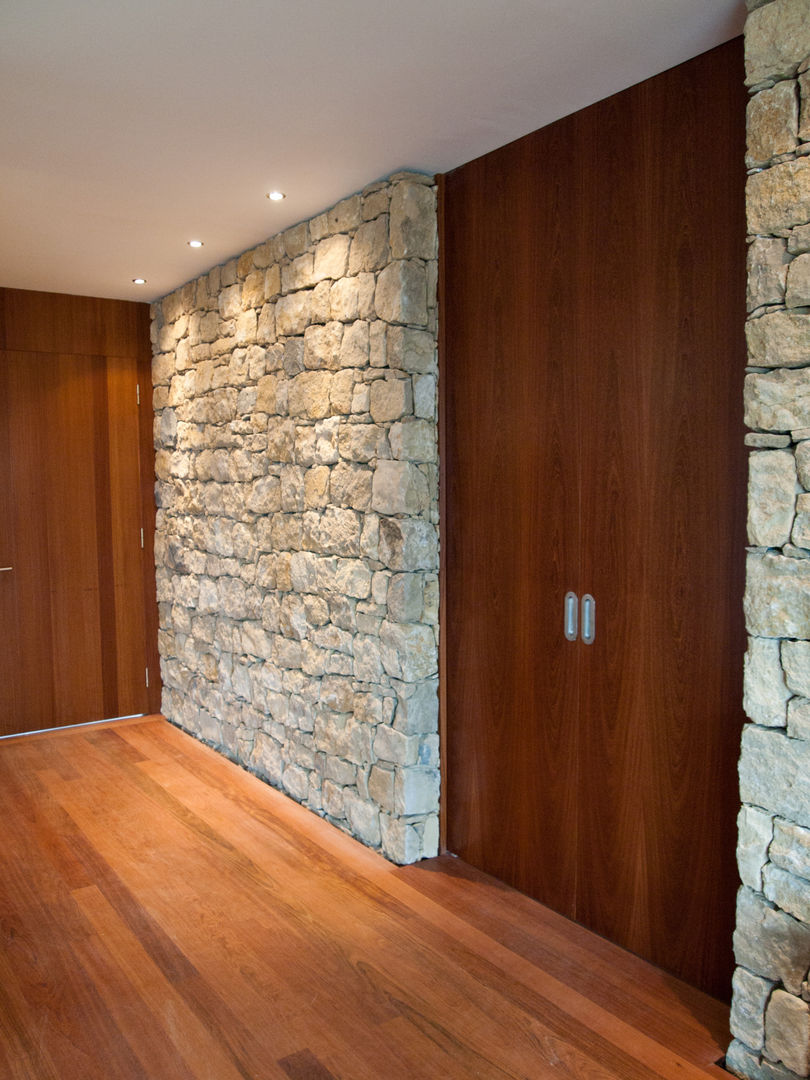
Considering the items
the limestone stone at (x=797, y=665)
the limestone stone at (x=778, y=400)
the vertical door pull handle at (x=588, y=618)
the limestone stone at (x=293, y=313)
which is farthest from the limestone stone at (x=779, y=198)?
the limestone stone at (x=293, y=313)

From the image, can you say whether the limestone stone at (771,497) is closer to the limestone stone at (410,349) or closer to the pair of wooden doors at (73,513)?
the limestone stone at (410,349)

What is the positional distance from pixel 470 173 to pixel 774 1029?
2628 mm

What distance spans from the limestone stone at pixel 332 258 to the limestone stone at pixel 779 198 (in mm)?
1731

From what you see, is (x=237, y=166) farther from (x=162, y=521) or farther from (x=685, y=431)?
(x=162, y=521)

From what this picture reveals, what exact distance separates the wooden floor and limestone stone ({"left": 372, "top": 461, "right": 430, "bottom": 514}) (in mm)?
1307

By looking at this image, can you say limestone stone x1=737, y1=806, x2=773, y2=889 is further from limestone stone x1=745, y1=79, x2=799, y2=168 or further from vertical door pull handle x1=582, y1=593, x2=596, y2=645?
limestone stone x1=745, y1=79, x2=799, y2=168

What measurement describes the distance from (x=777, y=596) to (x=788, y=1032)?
37.6 inches

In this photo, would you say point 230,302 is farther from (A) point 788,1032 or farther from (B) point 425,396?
(A) point 788,1032

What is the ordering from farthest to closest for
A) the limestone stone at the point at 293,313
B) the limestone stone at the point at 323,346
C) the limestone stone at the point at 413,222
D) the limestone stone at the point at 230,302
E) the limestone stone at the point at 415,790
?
the limestone stone at the point at 230,302 → the limestone stone at the point at 293,313 → the limestone stone at the point at 323,346 → the limestone stone at the point at 415,790 → the limestone stone at the point at 413,222

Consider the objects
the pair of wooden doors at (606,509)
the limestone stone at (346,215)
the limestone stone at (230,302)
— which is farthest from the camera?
the limestone stone at (230,302)

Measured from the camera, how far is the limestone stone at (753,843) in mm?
1905

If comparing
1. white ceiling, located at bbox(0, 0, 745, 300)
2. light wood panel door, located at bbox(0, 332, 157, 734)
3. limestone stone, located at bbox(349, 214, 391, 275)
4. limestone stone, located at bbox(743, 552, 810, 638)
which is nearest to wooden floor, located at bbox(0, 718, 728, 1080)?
limestone stone, located at bbox(743, 552, 810, 638)

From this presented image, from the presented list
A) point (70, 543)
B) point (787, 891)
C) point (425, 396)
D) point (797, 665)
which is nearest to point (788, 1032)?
point (787, 891)

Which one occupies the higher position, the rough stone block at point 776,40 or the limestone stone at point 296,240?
the limestone stone at point 296,240
